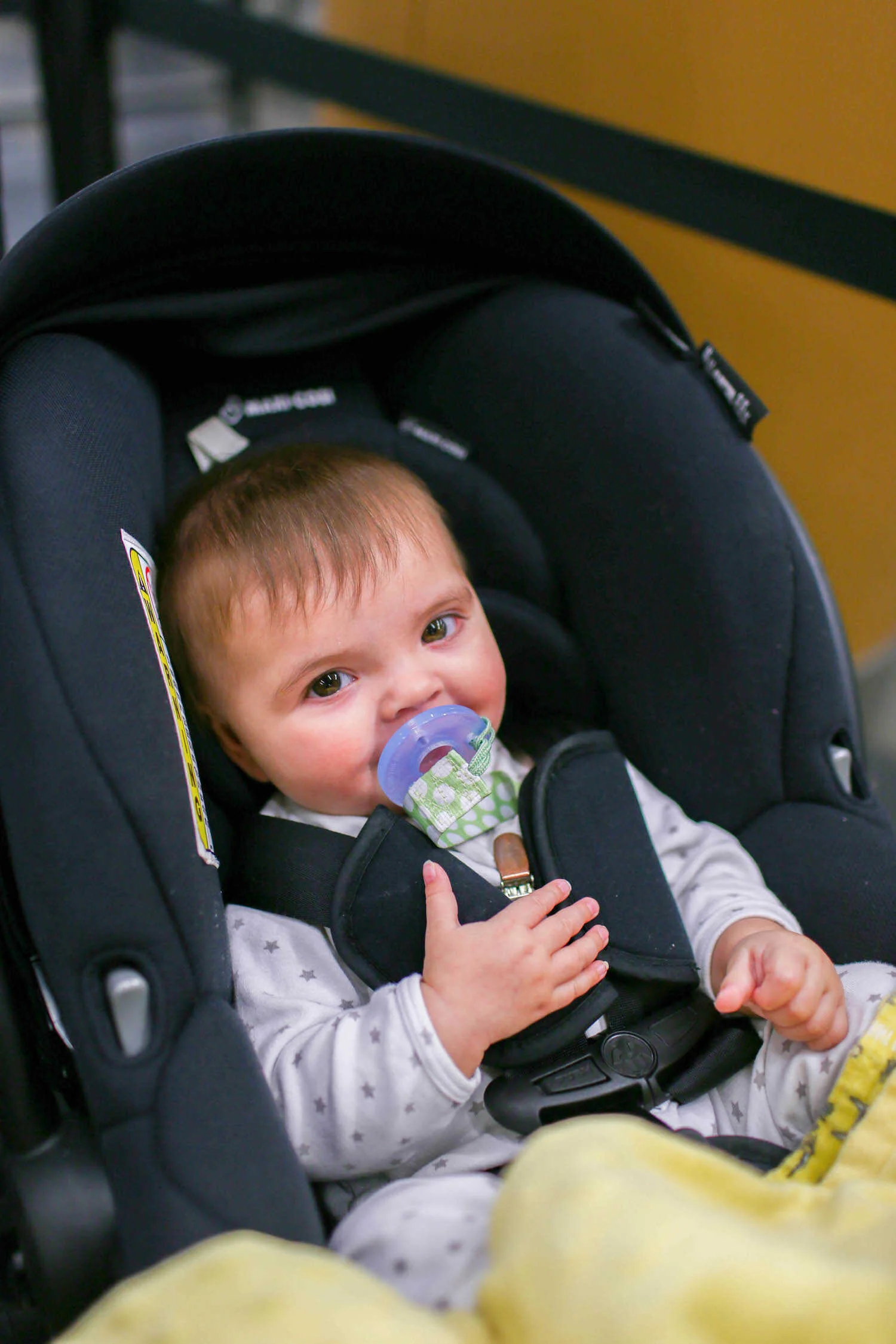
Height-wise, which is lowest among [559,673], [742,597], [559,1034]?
[559,1034]

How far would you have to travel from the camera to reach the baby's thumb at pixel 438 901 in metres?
0.92

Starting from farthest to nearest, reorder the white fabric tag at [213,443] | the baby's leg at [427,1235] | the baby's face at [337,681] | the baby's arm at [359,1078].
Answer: the white fabric tag at [213,443] < the baby's face at [337,681] < the baby's arm at [359,1078] < the baby's leg at [427,1235]

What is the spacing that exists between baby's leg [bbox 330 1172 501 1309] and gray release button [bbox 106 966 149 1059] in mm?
191

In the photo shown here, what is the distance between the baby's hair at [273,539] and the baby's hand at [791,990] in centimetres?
43

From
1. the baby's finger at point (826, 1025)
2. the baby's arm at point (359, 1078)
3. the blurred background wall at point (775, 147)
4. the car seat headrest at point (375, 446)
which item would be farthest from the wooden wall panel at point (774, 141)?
the baby's arm at point (359, 1078)

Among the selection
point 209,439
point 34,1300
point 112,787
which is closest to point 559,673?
point 209,439

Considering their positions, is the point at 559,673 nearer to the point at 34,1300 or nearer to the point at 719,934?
the point at 719,934

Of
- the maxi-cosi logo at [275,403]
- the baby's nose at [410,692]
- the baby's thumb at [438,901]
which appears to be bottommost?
the baby's thumb at [438,901]

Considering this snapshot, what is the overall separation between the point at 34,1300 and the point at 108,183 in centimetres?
84

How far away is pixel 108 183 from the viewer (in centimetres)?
96

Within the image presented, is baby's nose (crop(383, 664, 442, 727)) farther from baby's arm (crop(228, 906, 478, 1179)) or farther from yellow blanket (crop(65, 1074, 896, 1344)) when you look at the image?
yellow blanket (crop(65, 1074, 896, 1344))

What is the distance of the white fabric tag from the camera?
46.7 inches

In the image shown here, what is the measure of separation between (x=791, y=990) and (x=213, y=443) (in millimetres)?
734

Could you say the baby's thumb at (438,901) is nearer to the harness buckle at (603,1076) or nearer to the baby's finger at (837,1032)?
the harness buckle at (603,1076)
